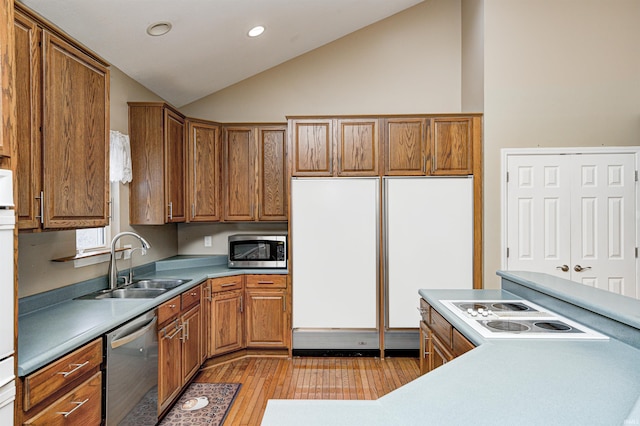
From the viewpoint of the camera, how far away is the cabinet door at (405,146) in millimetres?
3734

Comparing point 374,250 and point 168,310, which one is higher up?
point 374,250

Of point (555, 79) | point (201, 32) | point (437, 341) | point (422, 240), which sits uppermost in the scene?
point (201, 32)

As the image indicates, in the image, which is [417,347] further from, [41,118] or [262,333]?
[41,118]

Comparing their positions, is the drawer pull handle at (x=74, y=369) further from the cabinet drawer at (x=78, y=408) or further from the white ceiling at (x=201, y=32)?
the white ceiling at (x=201, y=32)

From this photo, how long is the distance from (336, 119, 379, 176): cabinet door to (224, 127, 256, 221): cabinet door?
0.94m

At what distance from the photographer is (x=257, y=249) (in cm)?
390

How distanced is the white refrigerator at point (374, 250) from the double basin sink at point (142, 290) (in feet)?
3.73

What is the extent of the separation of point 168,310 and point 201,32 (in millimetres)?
2124

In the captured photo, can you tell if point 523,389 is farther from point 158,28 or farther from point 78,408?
point 158,28

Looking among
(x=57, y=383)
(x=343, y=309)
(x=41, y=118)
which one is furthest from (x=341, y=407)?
(x=343, y=309)

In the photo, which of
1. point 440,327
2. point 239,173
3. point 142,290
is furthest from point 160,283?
point 440,327

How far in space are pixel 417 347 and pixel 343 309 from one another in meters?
0.80

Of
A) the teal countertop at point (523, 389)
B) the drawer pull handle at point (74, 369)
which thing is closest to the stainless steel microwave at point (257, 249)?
the drawer pull handle at point (74, 369)

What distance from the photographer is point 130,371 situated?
213 centimetres
